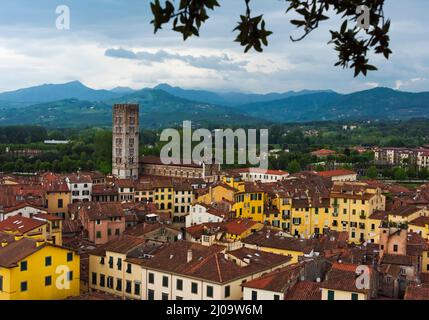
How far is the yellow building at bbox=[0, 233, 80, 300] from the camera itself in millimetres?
21188

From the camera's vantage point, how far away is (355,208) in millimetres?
42375

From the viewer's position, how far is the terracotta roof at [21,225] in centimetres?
2856

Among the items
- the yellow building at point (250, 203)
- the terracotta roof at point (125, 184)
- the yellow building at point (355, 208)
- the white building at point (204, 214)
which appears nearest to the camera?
the white building at point (204, 214)

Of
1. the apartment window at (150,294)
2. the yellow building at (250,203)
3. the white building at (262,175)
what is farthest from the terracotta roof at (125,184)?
the apartment window at (150,294)

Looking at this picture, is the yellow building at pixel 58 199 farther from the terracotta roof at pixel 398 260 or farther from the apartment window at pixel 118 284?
the terracotta roof at pixel 398 260

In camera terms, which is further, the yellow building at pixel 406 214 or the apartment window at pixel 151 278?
the yellow building at pixel 406 214

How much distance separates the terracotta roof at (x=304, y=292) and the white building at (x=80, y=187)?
111 feet

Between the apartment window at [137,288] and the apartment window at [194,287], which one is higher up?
the apartment window at [194,287]

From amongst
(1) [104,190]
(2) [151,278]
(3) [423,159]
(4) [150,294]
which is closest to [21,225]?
(2) [151,278]

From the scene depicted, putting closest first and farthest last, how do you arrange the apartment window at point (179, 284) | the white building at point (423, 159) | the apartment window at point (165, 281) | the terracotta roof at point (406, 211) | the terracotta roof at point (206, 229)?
the apartment window at point (179, 284)
the apartment window at point (165, 281)
the terracotta roof at point (206, 229)
the terracotta roof at point (406, 211)
the white building at point (423, 159)

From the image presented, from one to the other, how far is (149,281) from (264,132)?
14664 cm

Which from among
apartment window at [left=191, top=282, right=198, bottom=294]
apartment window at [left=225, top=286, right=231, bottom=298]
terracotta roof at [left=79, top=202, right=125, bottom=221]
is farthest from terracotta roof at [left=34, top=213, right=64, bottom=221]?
apartment window at [left=225, top=286, right=231, bottom=298]

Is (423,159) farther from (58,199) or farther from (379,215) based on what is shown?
(58,199)
